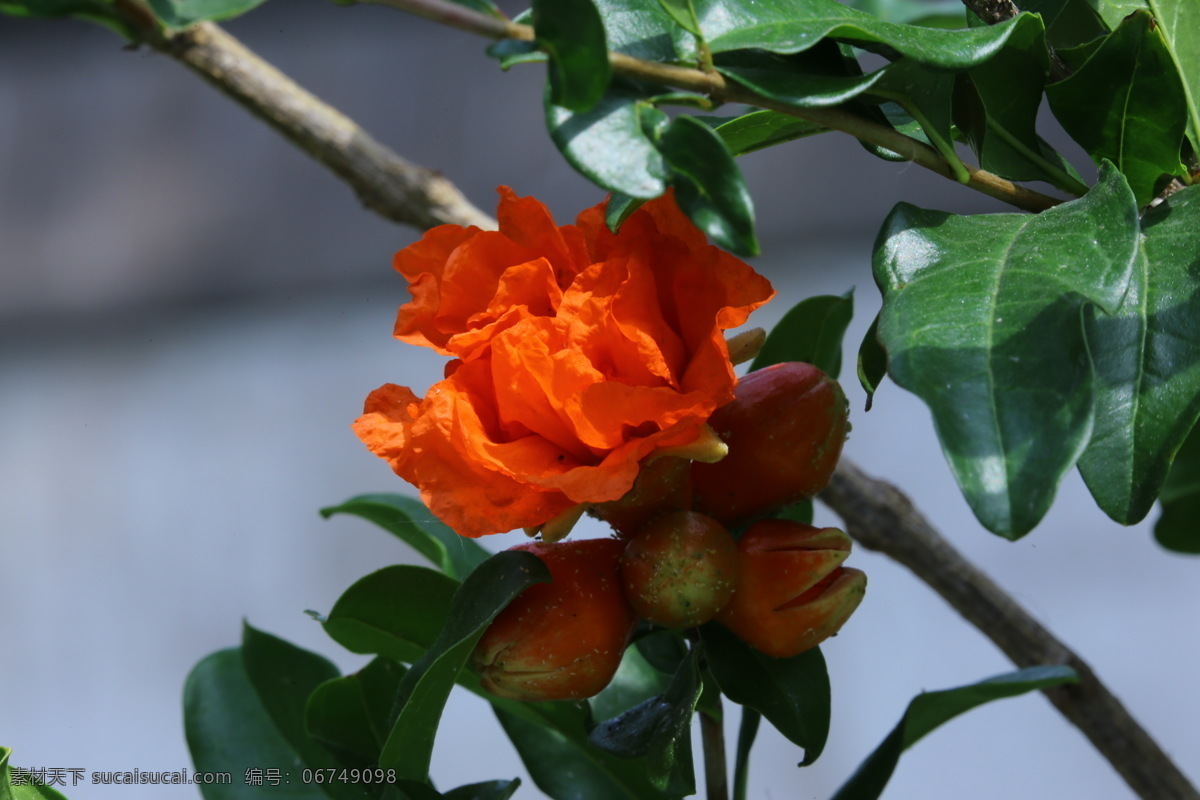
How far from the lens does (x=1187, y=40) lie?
43 cm

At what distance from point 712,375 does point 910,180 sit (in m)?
1.78

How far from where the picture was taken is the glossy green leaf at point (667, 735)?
0.41 meters

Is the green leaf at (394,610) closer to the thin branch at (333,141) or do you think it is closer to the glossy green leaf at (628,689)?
the glossy green leaf at (628,689)

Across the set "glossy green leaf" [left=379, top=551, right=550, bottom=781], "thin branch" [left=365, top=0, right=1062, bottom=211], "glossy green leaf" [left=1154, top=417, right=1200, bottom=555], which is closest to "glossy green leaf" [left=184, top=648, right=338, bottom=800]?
"glossy green leaf" [left=379, top=551, right=550, bottom=781]

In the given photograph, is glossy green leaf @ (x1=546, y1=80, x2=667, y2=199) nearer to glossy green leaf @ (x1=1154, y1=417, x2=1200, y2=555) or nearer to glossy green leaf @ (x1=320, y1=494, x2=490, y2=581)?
glossy green leaf @ (x1=320, y1=494, x2=490, y2=581)

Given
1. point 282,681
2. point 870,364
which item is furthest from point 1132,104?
point 282,681

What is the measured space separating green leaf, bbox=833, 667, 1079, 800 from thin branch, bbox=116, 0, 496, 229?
0.41 metres

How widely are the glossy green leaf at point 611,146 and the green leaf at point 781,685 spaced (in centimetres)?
21

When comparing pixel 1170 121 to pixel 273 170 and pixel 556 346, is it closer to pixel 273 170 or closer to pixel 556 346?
pixel 556 346

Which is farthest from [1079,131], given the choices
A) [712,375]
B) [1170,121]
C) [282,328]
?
[282,328]

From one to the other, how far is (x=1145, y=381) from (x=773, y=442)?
128mm

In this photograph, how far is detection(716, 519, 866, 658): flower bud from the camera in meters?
0.40

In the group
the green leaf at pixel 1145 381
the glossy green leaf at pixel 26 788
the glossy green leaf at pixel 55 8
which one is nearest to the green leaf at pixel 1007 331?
the green leaf at pixel 1145 381

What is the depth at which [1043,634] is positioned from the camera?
2.20 ft
